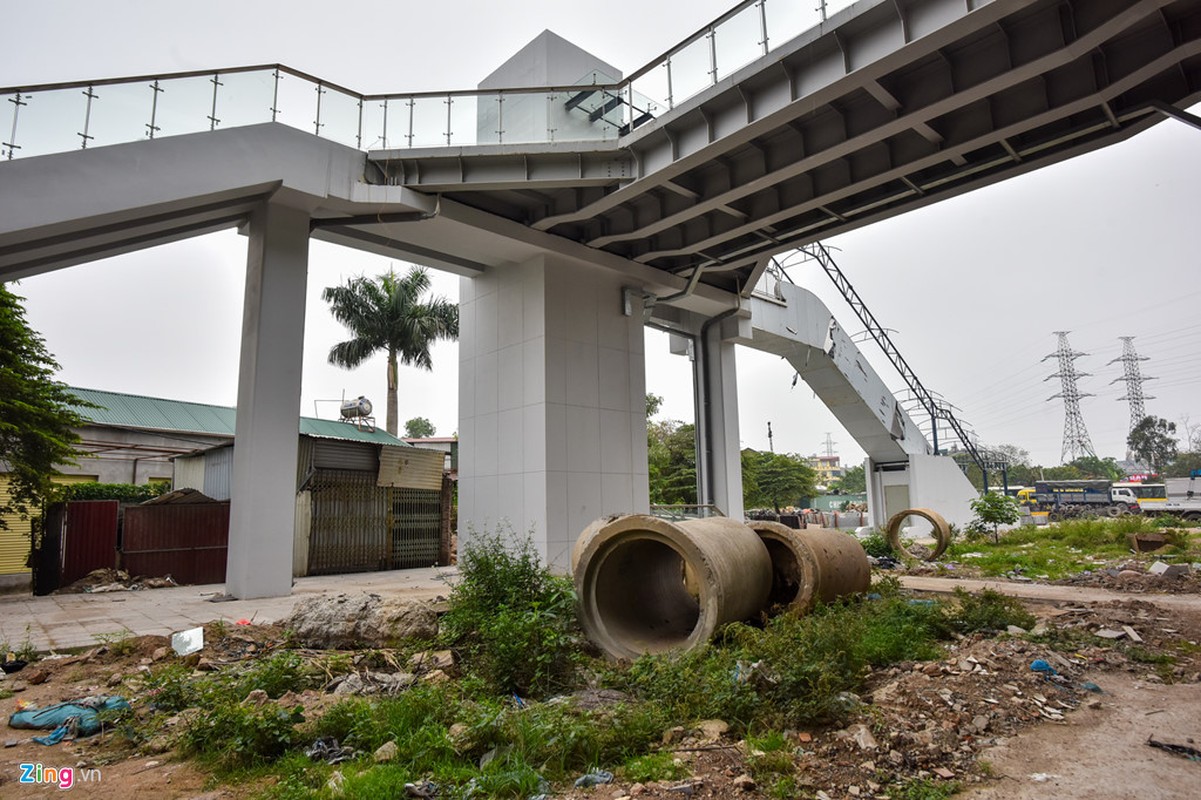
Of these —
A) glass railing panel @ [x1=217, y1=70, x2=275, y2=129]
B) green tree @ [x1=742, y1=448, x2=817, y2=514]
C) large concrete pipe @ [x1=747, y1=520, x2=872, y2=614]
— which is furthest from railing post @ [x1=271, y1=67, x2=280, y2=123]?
green tree @ [x1=742, y1=448, x2=817, y2=514]

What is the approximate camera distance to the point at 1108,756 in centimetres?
444

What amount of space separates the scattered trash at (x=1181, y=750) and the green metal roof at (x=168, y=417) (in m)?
24.7

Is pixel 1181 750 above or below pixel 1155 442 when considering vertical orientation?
below

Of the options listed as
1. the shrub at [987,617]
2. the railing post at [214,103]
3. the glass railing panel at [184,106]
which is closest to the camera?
the shrub at [987,617]

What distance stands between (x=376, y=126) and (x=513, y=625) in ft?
39.1

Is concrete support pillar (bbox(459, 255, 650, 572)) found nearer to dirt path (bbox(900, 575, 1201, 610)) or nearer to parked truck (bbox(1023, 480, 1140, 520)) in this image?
dirt path (bbox(900, 575, 1201, 610))

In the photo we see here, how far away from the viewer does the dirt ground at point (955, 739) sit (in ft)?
13.5

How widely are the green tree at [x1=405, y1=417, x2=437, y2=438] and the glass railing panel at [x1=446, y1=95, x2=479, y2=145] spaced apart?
6938 centimetres

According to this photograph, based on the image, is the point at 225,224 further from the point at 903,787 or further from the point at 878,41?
the point at 903,787

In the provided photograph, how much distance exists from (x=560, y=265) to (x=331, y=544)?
9.47 metres

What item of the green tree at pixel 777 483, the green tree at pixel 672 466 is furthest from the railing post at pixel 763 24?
the green tree at pixel 777 483

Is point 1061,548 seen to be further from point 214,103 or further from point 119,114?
point 119,114

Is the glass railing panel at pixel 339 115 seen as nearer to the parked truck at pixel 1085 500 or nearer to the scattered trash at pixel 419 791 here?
the scattered trash at pixel 419 791

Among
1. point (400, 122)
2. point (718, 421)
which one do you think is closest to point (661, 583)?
point (400, 122)
